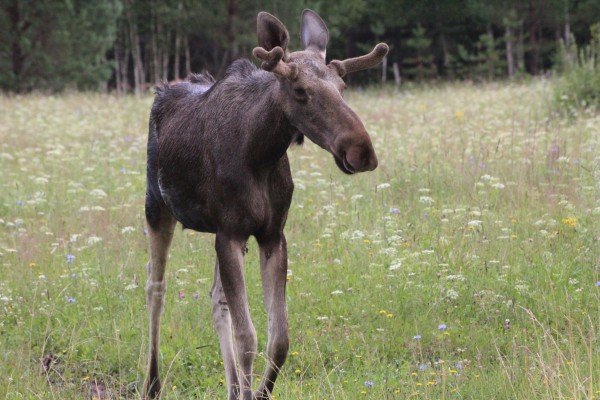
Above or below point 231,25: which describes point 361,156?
below

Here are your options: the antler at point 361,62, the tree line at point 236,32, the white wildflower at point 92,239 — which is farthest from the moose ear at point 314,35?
the tree line at point 236,32

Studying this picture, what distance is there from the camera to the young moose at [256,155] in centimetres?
408

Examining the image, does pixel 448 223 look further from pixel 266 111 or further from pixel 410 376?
pixel 266 111

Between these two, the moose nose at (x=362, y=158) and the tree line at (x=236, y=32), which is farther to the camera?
the tree line at (x=236, y=32)

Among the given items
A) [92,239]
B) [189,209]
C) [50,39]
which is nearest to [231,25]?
[50,39]

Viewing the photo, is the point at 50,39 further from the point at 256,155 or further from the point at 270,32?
the point at 270,32

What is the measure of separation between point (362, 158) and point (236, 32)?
3135 centimetres

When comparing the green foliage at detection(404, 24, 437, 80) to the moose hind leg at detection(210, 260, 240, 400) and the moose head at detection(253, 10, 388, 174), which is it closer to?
the moose hind leg at detection(210, 260, 240, 400)

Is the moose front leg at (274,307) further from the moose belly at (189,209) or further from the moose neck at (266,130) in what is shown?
the moose neck at (266,130)

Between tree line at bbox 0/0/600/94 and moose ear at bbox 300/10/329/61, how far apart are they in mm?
18250

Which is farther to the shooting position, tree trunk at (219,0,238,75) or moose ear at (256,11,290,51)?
tree trunk at (219,0,238,75)

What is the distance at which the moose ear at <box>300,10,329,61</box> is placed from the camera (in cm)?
456

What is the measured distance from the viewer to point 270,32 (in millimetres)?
4270

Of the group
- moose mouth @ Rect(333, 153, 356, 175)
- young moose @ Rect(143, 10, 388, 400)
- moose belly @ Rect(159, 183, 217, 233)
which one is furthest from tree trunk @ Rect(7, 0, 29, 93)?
moose mouth @ Rect(333, 153, 356, 175)
